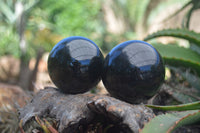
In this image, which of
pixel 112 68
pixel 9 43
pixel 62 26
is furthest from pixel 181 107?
pixel 62 26

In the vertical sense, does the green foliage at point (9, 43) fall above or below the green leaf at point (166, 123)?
above

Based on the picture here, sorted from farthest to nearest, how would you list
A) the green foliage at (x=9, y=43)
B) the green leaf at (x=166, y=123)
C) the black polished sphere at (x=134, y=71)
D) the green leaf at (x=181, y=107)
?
the green foliage at (x=9, y=43) → the black polished sphere at (x=134, y=71) → the green leaf at (x=181, y=107) → the green leaf at (x=166, y=123)

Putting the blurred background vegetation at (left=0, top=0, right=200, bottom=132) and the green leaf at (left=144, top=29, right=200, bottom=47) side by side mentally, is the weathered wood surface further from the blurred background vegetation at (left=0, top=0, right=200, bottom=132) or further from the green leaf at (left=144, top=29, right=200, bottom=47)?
the blurred background vegetation at (left=0, top=0, right=200, bottom=132)

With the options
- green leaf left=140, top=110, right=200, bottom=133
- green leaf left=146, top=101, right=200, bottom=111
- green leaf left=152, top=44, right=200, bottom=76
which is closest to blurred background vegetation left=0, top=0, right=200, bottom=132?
green leaf left=152, top=44, right=200, bottom=76

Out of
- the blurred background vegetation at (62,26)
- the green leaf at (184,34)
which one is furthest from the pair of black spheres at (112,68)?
the blurred background vegetation at (62,26)

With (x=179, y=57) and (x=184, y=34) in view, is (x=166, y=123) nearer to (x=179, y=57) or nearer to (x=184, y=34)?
(x=179, y=57)

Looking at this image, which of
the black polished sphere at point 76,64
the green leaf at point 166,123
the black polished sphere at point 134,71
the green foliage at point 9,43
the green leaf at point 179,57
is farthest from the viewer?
the green foliage at point 9,43

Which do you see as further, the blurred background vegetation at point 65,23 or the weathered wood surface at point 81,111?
the blurred background vegetation at point 65,23

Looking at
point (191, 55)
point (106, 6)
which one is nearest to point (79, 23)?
point (106, 6)

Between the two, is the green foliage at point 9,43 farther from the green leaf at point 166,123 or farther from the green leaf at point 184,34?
the green leaf at point 166,123
